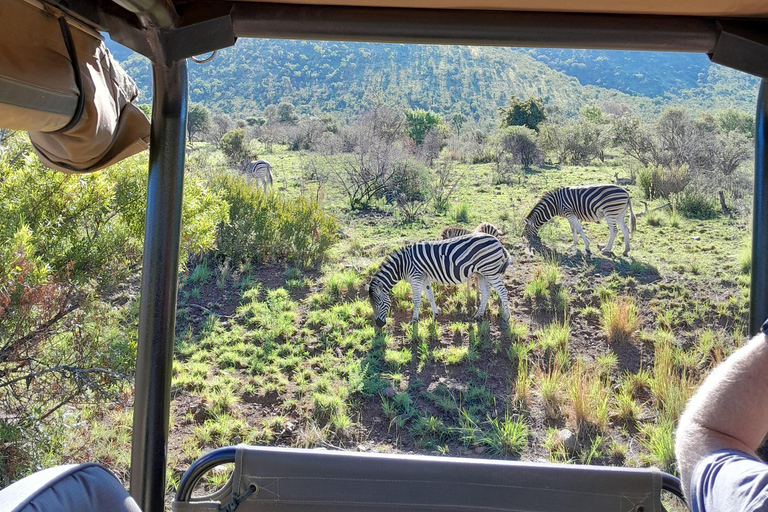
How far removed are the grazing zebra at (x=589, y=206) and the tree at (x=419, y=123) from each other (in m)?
2.27

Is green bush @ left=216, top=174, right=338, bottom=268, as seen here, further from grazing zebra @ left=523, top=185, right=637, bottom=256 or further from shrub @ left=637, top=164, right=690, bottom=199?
shrub @ left=637, top=164, right=690, bottom=199

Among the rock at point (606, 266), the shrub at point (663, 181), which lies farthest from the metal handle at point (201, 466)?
the shrub at point (663, 181)

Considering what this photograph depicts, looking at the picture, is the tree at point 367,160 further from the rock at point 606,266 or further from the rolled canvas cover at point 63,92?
the rolled canvas cover at point 63,92

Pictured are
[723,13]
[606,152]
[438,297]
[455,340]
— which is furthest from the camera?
[606,152]

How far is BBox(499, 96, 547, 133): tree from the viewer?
6969 mm

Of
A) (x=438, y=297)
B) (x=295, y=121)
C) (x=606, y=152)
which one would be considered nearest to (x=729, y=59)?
(x=438, y=297)

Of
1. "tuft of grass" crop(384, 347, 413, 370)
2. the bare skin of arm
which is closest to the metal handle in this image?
the bare skin of arm

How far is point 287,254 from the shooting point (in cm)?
461

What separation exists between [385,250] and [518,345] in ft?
4.81

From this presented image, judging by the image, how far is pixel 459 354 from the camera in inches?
143

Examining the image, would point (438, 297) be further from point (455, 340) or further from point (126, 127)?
point (126, 127)

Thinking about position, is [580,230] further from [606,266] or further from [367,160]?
[367,160]

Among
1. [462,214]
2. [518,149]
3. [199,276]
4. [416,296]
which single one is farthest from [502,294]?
[518,149]

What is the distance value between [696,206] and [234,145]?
4.49 meters
